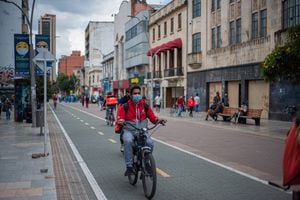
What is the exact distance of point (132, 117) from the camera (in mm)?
8656

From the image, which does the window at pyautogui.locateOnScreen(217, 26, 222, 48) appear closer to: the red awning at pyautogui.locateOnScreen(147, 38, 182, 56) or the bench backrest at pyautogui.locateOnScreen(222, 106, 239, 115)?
the red awning at pyautogui.locateOnScreen(147, 38, 182, 56)

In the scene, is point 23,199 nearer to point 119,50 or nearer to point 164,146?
point 164,146

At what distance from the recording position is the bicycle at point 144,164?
7.43 metres

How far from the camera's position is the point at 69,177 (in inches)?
372

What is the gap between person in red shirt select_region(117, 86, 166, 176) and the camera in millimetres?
8266

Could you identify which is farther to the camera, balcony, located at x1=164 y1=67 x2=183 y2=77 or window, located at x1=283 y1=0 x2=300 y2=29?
balcony, located at x1=164 y1=67 x2=183 y2=77

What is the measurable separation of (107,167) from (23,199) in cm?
356

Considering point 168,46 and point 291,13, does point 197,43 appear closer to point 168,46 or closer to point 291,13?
point 168,46

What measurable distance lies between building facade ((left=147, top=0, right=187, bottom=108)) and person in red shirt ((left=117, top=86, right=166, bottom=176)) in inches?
1592

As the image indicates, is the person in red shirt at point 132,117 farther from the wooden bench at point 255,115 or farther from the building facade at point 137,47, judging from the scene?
the building facade at point 137,47

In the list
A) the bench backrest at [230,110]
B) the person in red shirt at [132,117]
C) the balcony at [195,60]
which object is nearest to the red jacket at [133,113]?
the person in red shirt at [132,117]

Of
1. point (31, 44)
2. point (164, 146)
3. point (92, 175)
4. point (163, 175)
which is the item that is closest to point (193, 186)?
point (163, 175)

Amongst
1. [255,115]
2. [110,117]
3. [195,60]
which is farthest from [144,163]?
[195,60]

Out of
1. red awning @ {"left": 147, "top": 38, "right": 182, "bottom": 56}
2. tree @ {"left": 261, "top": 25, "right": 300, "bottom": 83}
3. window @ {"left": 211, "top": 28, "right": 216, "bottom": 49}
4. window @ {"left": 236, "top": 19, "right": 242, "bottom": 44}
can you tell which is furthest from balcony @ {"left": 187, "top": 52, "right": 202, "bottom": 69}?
tree @ {"left": 261, "top": 25, "right": 300, "bottom": 83}
